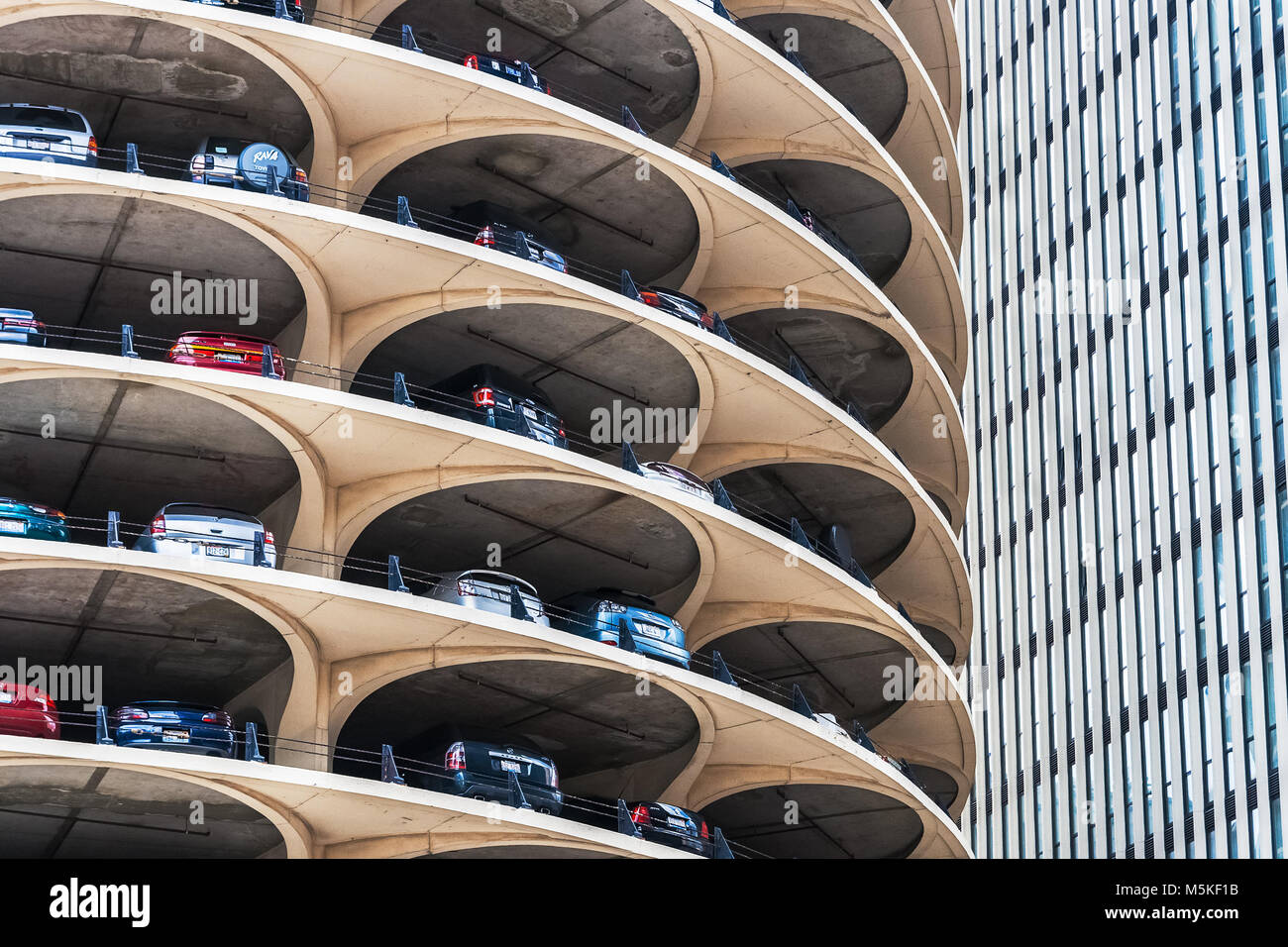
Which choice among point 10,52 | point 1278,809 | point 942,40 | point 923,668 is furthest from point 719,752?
point 1278,809

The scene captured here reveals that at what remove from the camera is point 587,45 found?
3825 centimetres

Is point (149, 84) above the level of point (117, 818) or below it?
above

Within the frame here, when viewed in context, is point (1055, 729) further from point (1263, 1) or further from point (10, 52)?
point (10, 52)

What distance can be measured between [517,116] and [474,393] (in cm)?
481

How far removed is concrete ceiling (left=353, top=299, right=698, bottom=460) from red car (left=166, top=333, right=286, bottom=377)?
389cm

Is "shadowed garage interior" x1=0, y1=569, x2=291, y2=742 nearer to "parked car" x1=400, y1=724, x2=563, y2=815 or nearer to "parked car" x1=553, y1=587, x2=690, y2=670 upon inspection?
"parked car" x1=400, y1=724, x2=563, y2=815

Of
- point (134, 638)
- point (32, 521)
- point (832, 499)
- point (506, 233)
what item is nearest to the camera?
point (32, 521)

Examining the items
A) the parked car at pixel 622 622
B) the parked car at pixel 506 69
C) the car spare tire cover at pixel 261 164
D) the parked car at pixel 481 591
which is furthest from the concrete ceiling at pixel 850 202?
the parked car at pixel 481 591

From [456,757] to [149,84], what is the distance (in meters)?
12.0

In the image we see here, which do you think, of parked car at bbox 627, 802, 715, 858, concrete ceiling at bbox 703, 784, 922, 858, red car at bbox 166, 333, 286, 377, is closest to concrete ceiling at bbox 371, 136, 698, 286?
red car at bbox 166, 333, 286, 377

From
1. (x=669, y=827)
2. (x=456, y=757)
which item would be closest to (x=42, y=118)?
(x=456, y=757)

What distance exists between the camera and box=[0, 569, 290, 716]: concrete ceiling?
3030cm

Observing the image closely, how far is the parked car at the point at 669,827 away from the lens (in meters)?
32.2

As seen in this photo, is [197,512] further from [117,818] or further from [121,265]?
[121,265]
